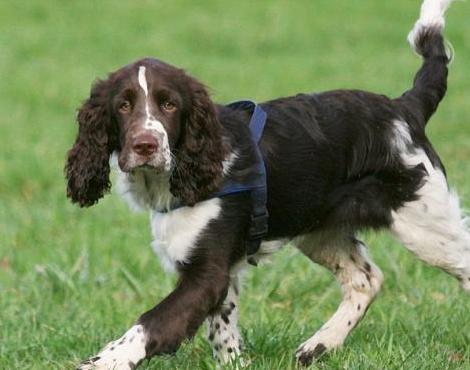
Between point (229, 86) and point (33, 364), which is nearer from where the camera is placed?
point (33, 364)

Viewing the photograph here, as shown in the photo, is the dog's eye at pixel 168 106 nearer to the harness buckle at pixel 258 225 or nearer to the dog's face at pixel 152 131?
the dog's face at pixel 152 131

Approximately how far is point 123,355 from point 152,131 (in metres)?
0.87

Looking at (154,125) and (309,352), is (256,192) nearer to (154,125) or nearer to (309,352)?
(154,125)

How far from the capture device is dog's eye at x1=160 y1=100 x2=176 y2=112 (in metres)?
5.09

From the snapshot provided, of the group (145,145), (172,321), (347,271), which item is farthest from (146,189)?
(347,271)

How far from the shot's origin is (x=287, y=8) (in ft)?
71.4

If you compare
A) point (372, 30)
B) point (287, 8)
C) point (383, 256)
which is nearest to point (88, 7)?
point (287, 8)

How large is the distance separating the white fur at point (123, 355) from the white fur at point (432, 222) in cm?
152

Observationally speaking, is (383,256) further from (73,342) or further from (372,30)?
(372,30)

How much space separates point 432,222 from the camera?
587 centimetres

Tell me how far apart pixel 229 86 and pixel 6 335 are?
10667 mm

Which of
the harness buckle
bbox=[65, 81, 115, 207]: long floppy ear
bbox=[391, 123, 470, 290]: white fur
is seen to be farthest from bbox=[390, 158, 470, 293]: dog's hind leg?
bbox=[65, 81, 115, 207]: long floppy ear

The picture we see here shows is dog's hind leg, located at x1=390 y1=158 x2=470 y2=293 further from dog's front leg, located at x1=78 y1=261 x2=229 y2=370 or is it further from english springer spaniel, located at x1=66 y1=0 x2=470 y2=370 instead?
dog's front leg, located at x1=78 y1=261 x2=229 y2=370

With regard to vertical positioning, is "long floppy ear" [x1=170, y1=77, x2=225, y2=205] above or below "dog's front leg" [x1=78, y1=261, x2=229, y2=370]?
above
